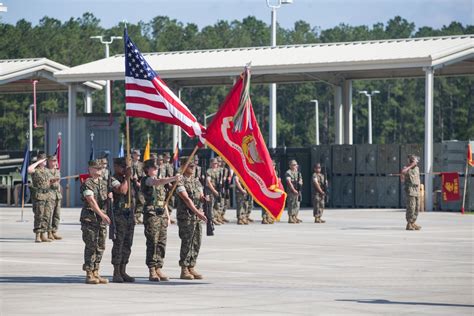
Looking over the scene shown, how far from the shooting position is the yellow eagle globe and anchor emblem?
16.9 metres

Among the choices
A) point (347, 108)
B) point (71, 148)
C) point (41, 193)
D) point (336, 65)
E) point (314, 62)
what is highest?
point (314, 62)

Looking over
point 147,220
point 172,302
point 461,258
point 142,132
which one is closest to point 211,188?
point 461,258

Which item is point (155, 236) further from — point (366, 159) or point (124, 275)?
point (366, 159)

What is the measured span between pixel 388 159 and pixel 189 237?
1114 inches

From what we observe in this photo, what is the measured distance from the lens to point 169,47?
135375 millimetres

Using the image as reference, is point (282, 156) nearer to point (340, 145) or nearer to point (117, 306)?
point (340, 145)

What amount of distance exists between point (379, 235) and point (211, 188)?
16.0ft

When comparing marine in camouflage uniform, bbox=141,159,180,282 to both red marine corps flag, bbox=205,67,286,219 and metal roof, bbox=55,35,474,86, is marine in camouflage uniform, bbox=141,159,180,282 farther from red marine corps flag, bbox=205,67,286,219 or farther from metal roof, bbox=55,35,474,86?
metal roof, bbox=55,35,474,86

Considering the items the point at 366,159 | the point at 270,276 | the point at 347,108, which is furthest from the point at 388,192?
the point at 270,276

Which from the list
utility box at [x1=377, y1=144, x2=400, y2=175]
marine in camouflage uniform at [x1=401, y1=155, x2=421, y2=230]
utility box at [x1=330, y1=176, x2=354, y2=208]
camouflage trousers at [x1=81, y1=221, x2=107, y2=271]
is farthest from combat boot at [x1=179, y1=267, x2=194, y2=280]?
utility box at [x1=330, y1=176, x2=354, y2=208]

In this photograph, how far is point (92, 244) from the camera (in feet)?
55.4

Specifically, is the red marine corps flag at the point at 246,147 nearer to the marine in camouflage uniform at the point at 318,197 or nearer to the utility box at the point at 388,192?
the marine in camouflage uniform at the point at 318,197

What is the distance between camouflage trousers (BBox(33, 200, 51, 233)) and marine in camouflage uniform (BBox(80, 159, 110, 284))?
904 centimetres

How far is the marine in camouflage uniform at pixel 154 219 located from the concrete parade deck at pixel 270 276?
11.5 inches
